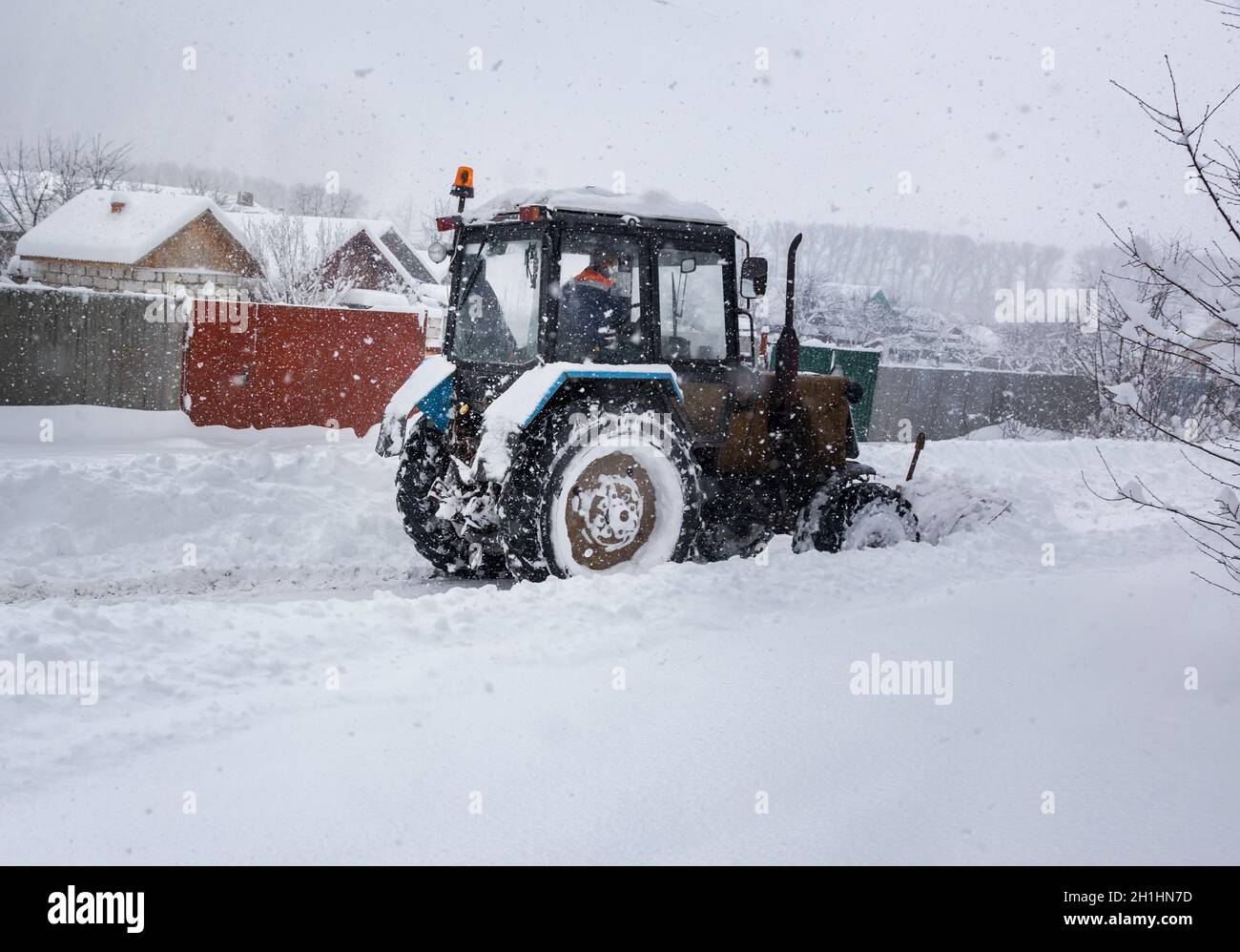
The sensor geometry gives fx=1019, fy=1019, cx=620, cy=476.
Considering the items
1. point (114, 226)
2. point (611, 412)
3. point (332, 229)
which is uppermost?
point (332, 229)

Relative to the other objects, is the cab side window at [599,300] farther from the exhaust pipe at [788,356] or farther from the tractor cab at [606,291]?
the exhaust pipe at [788,356]

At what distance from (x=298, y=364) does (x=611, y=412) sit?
25.1 feet

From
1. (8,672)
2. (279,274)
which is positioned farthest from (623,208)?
(279,274)

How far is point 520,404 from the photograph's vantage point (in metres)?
5.40

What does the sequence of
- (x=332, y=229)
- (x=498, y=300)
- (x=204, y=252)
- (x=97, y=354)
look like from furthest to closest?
(x=332, y=229)
(x=204, y=252)
(x=97, y=354)
(x=498, y=300)

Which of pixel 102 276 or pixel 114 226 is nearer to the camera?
pixel 114 226

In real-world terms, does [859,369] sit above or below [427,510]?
above

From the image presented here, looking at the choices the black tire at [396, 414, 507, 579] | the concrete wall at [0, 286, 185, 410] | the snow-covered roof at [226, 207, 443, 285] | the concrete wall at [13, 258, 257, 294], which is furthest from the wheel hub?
the snow-covered roof at [226, 207, 443, 285]

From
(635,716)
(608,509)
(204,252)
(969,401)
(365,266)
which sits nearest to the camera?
(635,716)

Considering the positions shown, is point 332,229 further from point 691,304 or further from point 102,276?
point 691,304

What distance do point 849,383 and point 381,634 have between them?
387 centimetres

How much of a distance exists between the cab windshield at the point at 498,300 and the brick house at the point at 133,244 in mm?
23988

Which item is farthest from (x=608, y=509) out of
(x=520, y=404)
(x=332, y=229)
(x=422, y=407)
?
(x=332, y=229)

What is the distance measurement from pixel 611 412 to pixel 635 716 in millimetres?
2447
